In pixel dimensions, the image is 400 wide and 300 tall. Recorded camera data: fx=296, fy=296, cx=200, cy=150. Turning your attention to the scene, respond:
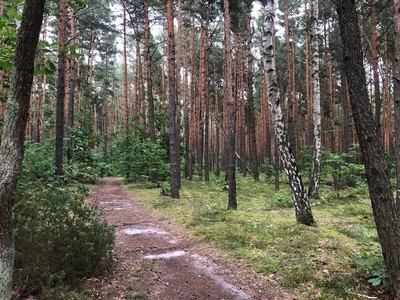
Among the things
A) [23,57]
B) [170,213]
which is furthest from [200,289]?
[170,213]

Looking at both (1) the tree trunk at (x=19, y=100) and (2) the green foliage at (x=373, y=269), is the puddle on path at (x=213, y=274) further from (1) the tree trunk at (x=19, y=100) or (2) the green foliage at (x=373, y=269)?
(1) the tree trunk at (x=19, y=100)

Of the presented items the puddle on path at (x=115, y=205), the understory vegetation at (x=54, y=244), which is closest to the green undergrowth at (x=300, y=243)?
the puddle on path at (x=115, y=205)

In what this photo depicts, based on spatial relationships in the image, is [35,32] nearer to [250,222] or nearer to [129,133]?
[250,222]

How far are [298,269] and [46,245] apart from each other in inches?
143

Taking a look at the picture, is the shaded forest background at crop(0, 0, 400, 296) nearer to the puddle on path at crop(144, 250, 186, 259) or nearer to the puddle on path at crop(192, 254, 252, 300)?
the puddle on path at crop(144, 250, 186, 259)

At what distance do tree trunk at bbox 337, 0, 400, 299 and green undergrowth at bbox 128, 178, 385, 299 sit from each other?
60cm

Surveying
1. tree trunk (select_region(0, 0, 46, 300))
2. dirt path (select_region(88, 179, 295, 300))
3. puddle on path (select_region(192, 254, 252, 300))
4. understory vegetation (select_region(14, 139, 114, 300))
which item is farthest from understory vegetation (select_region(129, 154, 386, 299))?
tree trunk (select_region(0, 0, 46, 300))

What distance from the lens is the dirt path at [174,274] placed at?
4070 millimetres

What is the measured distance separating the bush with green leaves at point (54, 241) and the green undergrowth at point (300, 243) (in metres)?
2.55

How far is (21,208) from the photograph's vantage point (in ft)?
12.4

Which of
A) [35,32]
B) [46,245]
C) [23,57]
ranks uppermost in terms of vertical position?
[35,32]

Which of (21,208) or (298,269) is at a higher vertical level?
(21,208)

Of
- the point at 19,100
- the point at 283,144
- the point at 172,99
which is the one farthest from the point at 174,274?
the point at 172,99

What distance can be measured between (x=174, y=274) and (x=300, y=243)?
251cm
